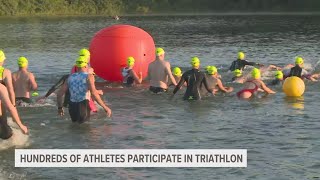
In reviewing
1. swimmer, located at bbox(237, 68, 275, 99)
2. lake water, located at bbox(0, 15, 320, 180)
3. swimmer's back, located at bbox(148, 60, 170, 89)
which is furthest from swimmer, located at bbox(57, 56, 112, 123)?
swimmer, located at bbox(237, 68, 275, 99)

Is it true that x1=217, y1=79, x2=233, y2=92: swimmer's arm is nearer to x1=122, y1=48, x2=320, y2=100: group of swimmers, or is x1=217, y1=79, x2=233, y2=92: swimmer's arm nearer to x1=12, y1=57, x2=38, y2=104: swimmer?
x1=122, y1=48, x2=320, y2=100: group of swimmers

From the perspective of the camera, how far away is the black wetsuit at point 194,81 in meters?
18.4

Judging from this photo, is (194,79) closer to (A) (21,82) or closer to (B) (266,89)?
(B) (266,89)

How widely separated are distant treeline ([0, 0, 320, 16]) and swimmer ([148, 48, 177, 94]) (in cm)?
8338

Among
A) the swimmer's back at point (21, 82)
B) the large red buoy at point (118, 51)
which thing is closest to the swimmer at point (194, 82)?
the large red buoy at point (118, 51)

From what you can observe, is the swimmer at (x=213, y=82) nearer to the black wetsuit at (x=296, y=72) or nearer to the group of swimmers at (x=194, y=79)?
the group of swimmers at (x=194, y=79)

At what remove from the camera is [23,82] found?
56.9ft

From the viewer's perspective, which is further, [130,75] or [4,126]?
[130,75]

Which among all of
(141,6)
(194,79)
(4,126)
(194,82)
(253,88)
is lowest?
(141,6)

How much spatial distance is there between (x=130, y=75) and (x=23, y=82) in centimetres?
518

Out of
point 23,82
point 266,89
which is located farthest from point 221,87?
point 23,82

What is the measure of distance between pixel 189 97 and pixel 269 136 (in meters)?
5.04

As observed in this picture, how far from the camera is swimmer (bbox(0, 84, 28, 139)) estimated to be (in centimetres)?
1147

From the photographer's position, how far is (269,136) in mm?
14219
